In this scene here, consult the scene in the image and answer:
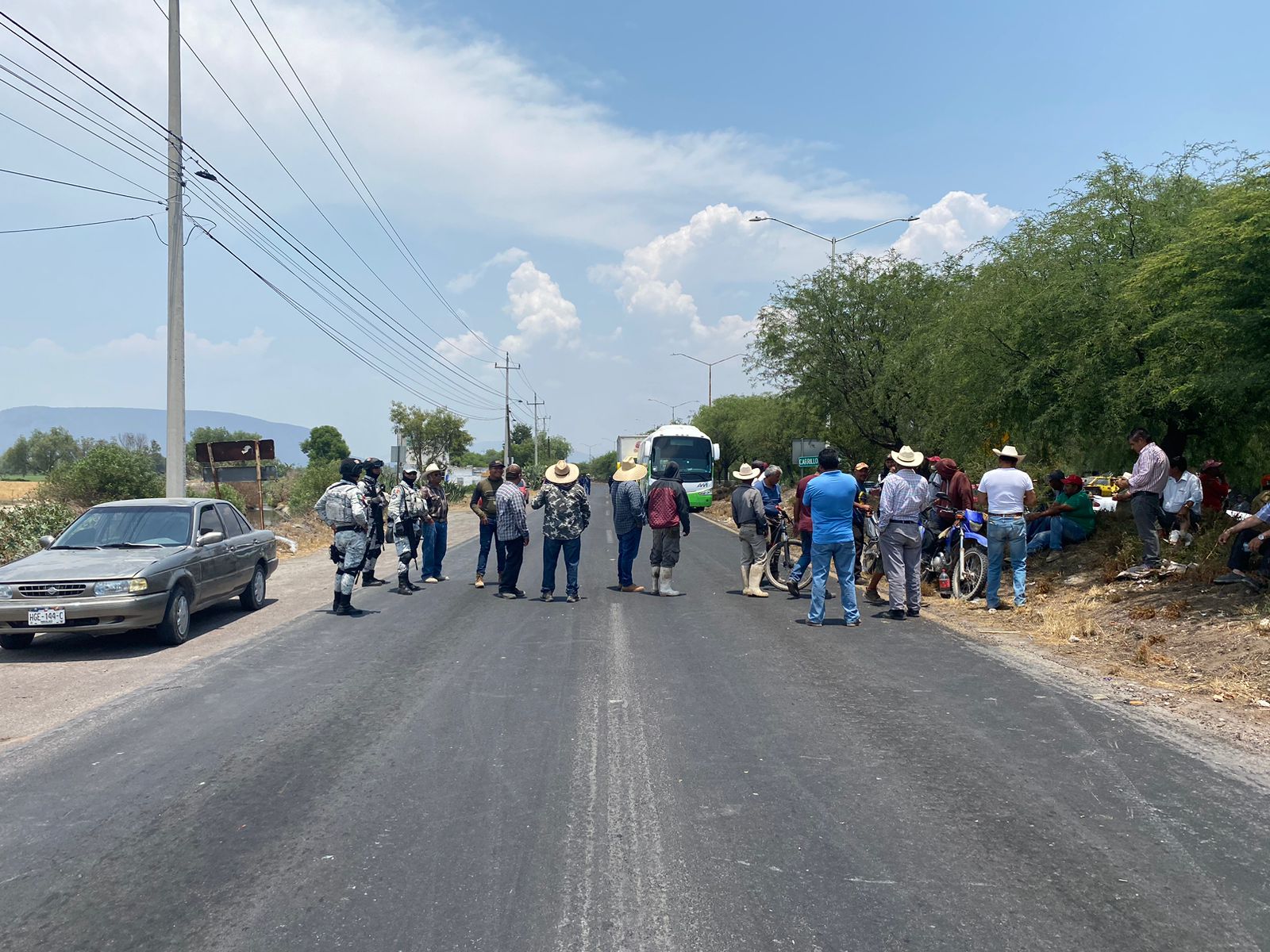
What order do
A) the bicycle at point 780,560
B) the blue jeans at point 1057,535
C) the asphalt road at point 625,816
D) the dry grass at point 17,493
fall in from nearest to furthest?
the asphalt road at point 625,816
the bicycle at point 780,560
the blue jeans at point 1057,535
the dry grass at point 17,493

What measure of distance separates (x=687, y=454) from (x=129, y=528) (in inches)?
1202

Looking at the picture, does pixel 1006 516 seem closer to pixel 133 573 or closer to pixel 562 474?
pixel 562 474

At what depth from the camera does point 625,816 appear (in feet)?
15.8

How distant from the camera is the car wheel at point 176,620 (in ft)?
31.8

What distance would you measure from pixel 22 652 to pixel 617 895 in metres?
8.14

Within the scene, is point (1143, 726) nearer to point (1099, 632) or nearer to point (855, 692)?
point (855, 692)

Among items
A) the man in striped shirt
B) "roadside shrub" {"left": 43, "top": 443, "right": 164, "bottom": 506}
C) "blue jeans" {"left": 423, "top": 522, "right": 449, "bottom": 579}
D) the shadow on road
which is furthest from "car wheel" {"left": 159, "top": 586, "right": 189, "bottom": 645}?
"roadside shrub" {"left": 43, "top": 443, "right": 164, "bottom": 506}

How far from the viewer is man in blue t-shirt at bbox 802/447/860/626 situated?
10.9 m

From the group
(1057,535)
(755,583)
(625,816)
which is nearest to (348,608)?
(755,583)

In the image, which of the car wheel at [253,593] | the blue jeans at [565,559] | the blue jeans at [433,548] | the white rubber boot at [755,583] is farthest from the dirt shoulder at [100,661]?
the white rubber boot at [755,583]

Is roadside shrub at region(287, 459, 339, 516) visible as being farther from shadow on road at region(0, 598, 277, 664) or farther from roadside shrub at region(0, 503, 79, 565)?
shadow on road at region(0, 598, 277, 664)

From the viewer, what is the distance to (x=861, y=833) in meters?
4.59

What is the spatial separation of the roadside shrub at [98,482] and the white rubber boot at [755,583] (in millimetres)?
23759

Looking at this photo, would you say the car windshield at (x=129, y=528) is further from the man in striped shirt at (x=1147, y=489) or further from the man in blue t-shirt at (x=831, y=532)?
the man in striped shirt at (x=1147, y=489)
